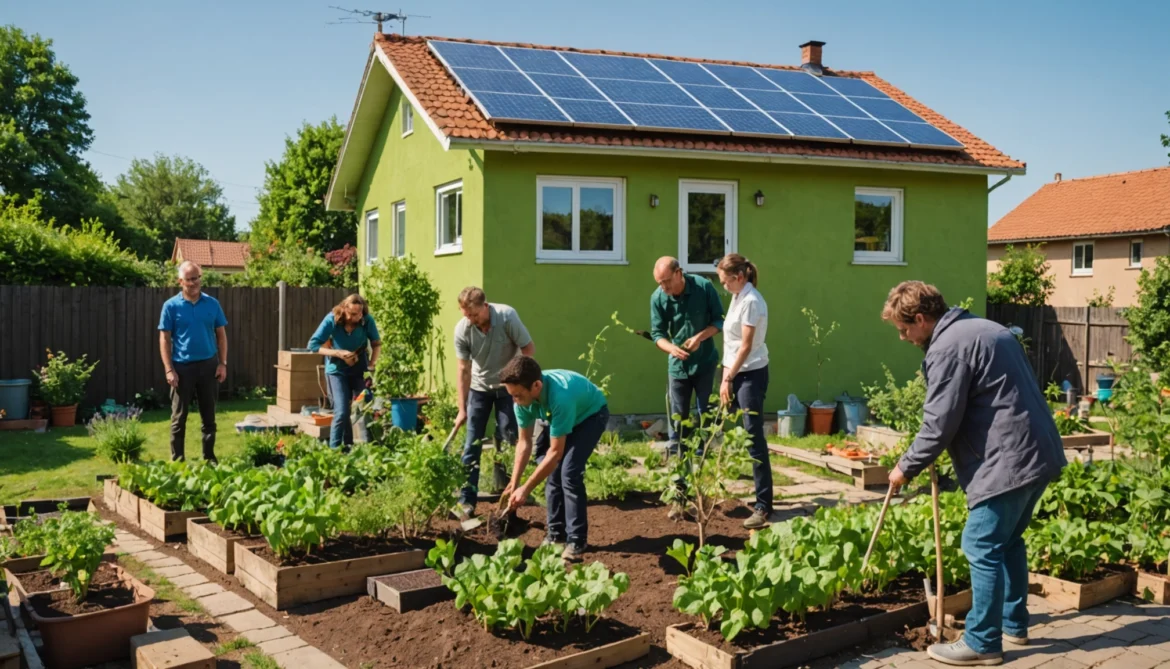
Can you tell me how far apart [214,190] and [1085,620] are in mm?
79504

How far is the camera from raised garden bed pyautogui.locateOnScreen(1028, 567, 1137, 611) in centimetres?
534

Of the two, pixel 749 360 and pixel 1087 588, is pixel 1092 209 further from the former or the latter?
pixel 1087 588

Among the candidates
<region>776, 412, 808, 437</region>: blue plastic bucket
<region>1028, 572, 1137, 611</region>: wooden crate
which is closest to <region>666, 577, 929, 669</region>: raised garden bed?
<region>1028, 572, 1137, 611</region>: wooden crate

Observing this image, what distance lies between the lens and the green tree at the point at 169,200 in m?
71.1

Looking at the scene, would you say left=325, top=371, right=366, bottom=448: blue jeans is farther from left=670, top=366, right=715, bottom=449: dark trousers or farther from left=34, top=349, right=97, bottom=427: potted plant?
left=34, top=349, right=97, bottom=427: potted plant

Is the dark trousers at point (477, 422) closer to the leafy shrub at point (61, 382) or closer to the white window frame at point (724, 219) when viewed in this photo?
the white window frame at point (724, 219)

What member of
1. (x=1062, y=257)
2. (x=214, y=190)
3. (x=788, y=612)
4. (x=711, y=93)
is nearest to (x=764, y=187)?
(x=711, y=93)

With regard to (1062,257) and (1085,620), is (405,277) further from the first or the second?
(1062,257)


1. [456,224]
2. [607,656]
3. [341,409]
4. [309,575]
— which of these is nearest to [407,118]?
[456,224]

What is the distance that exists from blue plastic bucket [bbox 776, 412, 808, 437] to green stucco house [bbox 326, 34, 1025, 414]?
85cm

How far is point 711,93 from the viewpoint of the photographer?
13.7 meters

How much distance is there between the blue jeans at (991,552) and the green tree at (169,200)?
239 ft

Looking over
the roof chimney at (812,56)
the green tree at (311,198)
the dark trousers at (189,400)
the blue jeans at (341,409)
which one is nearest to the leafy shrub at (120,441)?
the dark trousers at (189,400)

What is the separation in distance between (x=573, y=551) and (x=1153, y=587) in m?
3.38
